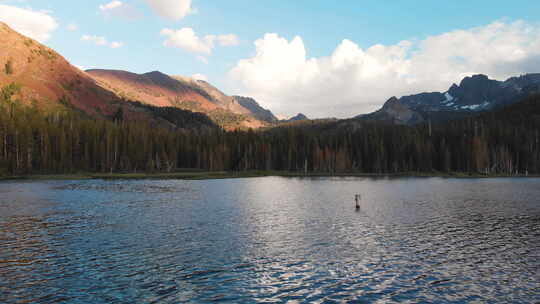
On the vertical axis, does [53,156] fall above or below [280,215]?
above

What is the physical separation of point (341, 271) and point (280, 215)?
2861cm

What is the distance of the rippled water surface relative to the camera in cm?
2350

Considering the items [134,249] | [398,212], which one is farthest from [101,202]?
[398,212]

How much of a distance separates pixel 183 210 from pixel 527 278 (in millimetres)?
46577

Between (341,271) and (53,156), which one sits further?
(53,156)

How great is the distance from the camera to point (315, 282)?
2572 centimetres

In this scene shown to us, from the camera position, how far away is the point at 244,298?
22.7 metres

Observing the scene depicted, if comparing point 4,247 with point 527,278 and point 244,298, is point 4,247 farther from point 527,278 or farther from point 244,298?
point 527,278

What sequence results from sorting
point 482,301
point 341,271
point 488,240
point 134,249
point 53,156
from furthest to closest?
1. point 53,156
2. point 488,240
3. point 134,249
4. point 341,271
5. point 482,301

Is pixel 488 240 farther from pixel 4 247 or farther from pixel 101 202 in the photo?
pixel 101 202


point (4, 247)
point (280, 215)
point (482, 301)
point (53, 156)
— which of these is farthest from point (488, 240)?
point (53, 156)

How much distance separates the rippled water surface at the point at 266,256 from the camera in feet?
77.1

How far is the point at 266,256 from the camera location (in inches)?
1282

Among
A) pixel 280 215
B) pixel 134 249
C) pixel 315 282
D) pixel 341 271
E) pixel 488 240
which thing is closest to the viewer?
pixel 315 282
